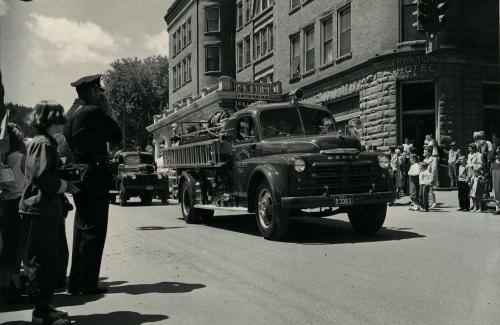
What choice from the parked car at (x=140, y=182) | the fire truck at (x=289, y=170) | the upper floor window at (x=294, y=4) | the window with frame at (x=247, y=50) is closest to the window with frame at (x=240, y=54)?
the window with frame at (x=247, y=50)

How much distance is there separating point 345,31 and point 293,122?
16231mm

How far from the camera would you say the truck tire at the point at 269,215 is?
28.2ft

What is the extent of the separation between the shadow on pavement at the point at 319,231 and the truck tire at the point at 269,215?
0.28 meters

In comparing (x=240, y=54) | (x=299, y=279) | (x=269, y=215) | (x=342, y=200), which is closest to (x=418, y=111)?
(x=342, y=200)

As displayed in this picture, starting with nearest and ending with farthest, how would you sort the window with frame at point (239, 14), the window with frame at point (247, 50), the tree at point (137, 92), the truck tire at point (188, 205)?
the truck tire at point (188, 205) → the window with frame at point (247, 50) → the window with frame at point (239, 14) → the tree at point (137, 92)

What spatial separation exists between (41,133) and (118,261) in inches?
129

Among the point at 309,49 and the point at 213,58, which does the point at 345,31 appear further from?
the point at 213,58

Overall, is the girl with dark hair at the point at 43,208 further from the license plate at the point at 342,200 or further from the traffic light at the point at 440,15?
the traffic light at the point at 440,15

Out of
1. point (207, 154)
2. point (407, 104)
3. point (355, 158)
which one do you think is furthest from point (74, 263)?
point (407, 104)

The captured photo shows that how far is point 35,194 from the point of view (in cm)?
453

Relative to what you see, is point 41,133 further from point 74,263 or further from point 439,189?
point 439,189

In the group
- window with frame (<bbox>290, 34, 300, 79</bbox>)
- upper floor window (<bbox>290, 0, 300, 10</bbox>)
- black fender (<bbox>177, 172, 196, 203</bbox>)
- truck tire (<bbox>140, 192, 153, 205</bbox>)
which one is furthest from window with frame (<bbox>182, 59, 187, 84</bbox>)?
black fender (<bbox>177, 172, 196, 203</bbox>)

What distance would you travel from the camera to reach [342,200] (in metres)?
8.57

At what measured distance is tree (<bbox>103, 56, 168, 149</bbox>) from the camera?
5212 centimetres
